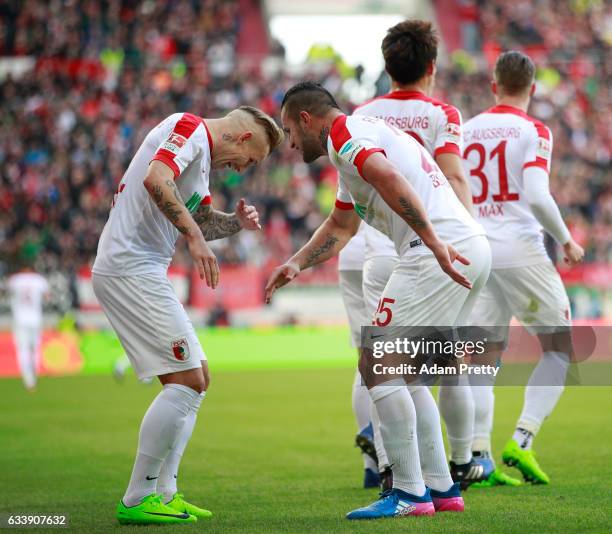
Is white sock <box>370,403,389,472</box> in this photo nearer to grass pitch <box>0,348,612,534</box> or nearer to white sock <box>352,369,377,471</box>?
grass pitch <box>0,348,612,534</box>

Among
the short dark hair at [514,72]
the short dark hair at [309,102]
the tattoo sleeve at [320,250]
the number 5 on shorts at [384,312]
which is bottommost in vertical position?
the number 5 on shorts at [384,312]

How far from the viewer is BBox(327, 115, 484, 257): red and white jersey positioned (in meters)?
5.43

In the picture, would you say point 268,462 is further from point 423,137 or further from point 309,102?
point 309,102

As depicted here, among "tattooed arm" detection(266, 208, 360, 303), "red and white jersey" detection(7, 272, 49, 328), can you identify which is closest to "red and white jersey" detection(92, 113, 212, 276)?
"tattooed arm" detection(266, 208, 360, 303)

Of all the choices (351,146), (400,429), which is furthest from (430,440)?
(351,146)

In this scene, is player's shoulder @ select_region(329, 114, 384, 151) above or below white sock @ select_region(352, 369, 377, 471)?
above

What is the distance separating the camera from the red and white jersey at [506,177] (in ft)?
24.2

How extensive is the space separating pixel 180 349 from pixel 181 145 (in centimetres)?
107

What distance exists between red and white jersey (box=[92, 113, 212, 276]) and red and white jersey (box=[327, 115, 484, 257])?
2.50 ft

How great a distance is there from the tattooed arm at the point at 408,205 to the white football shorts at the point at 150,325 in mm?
1335

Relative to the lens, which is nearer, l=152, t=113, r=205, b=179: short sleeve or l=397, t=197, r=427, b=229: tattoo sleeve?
l=397, t=197, r=427, b=229: tattoo sleeve

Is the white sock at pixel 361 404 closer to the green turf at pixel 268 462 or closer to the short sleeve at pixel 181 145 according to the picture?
the green turf at pixel 268 462

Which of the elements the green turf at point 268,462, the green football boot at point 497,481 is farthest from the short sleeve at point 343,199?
the green football boot at point 497,481

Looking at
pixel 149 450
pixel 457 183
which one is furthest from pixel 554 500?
pixel 149 450
